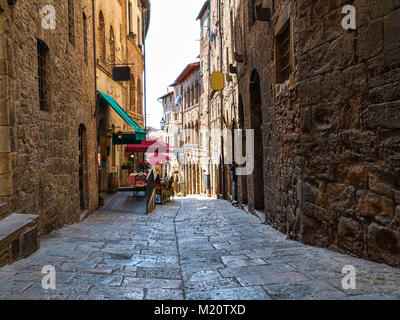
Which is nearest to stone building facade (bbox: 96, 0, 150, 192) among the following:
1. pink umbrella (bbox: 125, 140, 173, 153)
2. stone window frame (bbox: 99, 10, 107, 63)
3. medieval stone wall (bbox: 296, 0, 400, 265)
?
stone window frame (bbox: 99, 10, 107, 63)

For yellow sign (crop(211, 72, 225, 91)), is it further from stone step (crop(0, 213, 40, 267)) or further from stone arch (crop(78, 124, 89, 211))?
stone step (crop(0, 213, 40, 267))

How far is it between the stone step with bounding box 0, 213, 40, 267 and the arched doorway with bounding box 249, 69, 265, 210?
228 inches

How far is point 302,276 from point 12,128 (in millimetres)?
3800

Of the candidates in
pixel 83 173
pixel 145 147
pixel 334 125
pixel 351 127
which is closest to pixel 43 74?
pixel 83 173

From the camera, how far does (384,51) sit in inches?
136

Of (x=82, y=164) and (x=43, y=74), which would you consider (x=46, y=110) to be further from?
(x=82, y=164)

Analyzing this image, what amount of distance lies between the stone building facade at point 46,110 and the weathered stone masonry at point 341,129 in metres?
3.75

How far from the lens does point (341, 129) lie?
4.19 m

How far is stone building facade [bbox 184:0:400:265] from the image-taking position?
11.2 feet

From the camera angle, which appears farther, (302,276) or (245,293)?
(302,276)

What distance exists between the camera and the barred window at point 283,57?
6.38 metres

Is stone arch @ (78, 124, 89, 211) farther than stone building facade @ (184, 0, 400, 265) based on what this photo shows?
Yes
